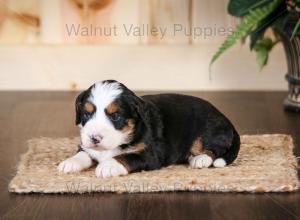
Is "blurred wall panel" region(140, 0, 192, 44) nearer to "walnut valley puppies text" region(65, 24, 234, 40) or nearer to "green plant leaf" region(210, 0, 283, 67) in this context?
"walnut valley puppies text" region(65, 24, 234, 40)

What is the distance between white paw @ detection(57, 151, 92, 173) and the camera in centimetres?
215

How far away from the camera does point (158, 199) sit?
79.0 inches

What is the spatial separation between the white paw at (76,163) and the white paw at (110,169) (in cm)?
8

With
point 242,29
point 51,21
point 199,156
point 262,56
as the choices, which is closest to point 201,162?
point 199,156

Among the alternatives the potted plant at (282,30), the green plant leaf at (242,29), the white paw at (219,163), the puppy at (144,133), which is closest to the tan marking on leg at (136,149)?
the puppy at (144,133)

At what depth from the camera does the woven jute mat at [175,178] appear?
2053 millimetres

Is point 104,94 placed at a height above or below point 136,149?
above

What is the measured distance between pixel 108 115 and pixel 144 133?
5.1 inches

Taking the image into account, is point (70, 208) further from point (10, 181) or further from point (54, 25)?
point (54, 25)

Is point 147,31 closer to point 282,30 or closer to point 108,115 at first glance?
point 282,30

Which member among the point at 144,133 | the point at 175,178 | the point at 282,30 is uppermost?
the point at 282,30

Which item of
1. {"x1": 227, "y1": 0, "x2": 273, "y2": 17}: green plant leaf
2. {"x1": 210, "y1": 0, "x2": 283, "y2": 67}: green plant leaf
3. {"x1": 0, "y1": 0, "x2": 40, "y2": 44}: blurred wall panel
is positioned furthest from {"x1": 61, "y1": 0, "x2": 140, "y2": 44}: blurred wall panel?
{"x1": 210, "y1": 0, "x2": 283, "y2": 67}: green plant leaf

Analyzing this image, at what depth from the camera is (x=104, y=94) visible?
2.10 m

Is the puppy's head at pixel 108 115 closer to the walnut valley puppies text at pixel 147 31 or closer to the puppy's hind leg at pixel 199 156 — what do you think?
the puppy's hind leg at pixel 199 156
